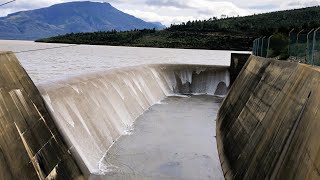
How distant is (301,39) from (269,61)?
2873mm

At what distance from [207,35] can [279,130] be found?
13048 centimetres

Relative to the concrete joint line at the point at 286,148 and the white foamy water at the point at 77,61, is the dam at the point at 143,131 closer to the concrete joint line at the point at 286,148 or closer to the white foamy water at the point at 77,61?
the concrete joint line at the point at 286,148

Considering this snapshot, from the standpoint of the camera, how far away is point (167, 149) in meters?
20.8

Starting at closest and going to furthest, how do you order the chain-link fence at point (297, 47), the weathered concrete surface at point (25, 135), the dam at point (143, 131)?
the dam at point (143, 131), the weathered concrete surface at point (25, 135), the chain-link fence at point (297, 47)

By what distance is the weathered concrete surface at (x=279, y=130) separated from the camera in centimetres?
890

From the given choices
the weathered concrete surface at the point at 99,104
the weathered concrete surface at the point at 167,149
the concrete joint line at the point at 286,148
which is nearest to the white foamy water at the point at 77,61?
the weathered concrete surface at the point at 99,104

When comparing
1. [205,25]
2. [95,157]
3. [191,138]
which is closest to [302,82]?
[95,157]

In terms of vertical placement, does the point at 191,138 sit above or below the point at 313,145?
below

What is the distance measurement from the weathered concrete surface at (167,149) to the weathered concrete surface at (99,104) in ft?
2.04

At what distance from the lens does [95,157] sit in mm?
17672

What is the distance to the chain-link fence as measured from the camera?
42.6ft

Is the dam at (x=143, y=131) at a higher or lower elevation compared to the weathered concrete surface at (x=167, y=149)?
higher

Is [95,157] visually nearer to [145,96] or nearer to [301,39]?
[301,39]

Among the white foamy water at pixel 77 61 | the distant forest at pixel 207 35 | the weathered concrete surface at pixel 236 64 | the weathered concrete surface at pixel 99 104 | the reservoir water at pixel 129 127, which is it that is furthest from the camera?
the distant forest at pixel 207 35
